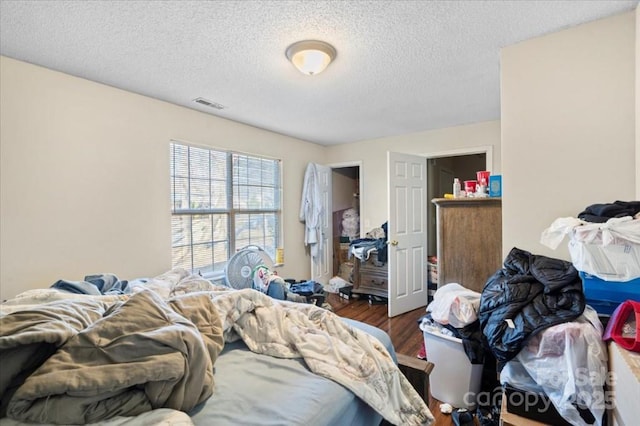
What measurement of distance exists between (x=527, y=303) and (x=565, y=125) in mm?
1083

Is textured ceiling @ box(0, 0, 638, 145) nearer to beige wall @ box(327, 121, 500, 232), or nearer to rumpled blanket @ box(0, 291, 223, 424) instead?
beige wall @ box(327, 121, 500, 232)

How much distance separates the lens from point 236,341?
1321mm

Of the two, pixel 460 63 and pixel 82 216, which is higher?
pixel 460 63

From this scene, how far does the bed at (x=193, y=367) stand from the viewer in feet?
2.46

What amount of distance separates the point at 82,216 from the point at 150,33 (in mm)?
1481

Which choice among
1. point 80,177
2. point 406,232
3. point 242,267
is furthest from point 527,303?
point 80,177

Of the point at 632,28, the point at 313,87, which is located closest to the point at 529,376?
the point at 632,28

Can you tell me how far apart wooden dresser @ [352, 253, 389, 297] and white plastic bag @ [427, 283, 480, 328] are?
200 cm

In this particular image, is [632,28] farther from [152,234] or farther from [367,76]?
[152,234]

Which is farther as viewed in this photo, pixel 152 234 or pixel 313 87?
pixel 152 234

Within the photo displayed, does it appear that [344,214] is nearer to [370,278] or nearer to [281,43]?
[370,278]

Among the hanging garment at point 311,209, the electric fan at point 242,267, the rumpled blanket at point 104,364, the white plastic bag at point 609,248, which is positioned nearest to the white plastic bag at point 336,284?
the hanging garment at point 311,209

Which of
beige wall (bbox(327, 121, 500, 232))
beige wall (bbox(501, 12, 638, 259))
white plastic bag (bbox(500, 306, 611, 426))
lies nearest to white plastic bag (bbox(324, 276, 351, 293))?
beige wall (bbox(327, 121, 500, 232))

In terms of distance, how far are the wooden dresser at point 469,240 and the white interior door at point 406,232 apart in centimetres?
89
